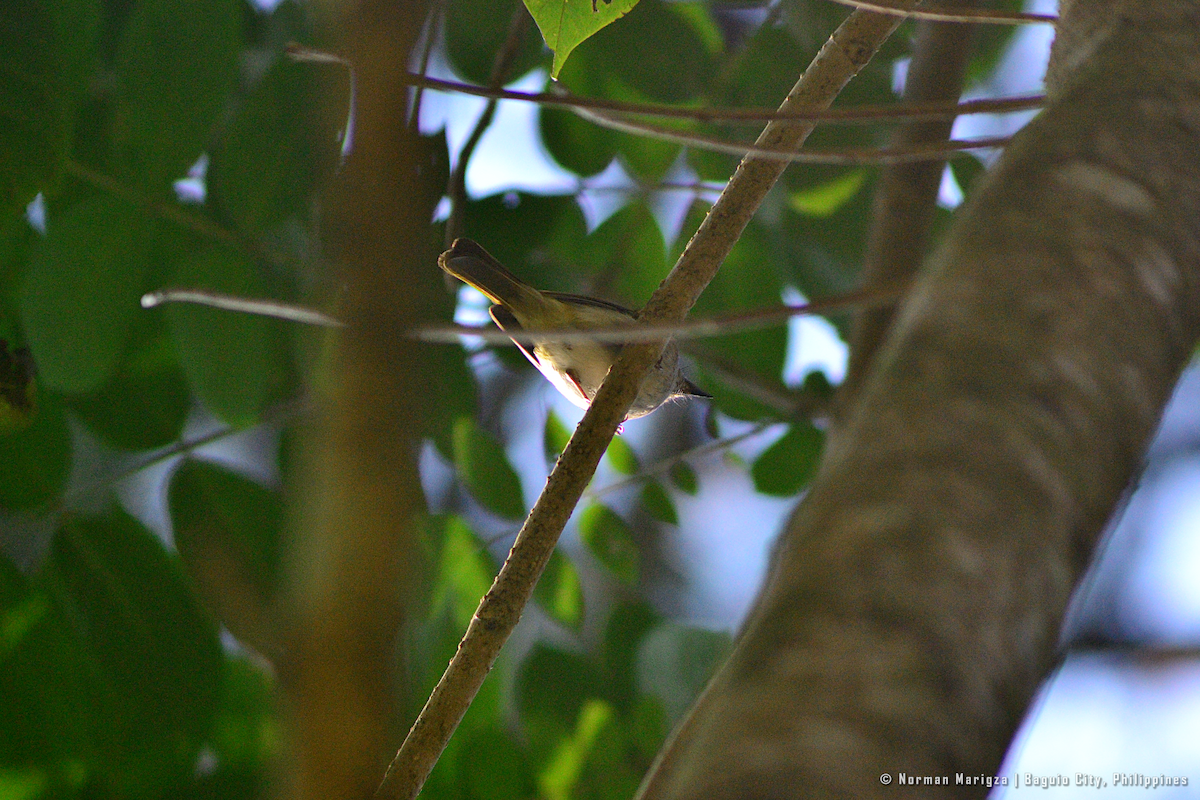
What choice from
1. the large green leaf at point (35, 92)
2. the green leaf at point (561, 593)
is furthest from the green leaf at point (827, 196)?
the large green leaf at point (35, 92)

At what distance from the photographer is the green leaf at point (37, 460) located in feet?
9.08

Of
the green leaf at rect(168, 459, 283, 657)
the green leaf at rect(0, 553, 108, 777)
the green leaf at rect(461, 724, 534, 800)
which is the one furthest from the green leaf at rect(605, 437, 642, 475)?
the green leaf at rect(0, 553, 108, 777)

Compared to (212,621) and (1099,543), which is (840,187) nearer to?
(212,621)

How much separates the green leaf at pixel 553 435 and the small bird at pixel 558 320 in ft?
0.58

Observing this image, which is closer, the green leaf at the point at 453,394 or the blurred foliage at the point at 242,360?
the blurred foliage at the point at 242,360

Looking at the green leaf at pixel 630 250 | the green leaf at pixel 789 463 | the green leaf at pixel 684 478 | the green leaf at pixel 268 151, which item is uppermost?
the green leaf at pixel 630 250

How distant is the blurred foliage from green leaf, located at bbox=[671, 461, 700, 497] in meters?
0.01

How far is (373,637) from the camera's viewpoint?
629 millimetres

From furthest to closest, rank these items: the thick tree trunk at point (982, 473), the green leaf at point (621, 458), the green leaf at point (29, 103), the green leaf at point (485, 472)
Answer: the green leaf at point (621, 458) → the green leaf at point (485, 472) → the green leaf at point (29, 103) → the thick tree trunk at point (982, 473)

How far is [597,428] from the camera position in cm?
224

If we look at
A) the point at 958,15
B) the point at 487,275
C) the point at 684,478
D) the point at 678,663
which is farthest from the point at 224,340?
the point at 958,15

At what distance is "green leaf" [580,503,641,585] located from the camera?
Result: 11.2 ft

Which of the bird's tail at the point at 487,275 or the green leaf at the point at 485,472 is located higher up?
the bird's tail at the point at 487,275

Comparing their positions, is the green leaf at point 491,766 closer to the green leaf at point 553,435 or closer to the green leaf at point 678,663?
the green leaf at point 678,663
